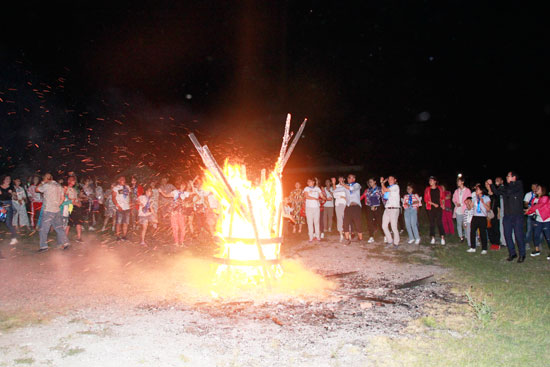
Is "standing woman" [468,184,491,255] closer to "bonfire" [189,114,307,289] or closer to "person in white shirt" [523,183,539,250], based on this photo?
"person in white shirt" [523,183,539,250]

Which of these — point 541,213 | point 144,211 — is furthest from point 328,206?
point 541,213

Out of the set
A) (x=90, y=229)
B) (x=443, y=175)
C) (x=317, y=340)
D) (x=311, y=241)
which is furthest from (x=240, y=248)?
(x=443, y=175)

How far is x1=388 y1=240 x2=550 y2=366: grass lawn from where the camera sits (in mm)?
4152

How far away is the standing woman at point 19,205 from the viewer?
13352 mm

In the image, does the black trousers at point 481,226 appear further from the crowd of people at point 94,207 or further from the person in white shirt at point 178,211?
the person in white shirt at point 178,211

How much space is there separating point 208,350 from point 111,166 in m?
23.7

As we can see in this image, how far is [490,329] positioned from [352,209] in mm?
7401

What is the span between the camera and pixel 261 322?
5332mm

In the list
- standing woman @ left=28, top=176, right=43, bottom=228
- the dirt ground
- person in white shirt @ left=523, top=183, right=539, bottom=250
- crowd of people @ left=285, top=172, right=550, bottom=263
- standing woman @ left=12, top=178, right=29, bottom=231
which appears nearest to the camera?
the dirt ground

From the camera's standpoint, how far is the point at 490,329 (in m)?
4.92

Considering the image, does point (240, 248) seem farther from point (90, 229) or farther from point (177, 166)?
point (177, 166)

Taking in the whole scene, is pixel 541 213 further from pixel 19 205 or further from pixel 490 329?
pixel 19 205

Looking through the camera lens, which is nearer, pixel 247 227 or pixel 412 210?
pixel 247 227

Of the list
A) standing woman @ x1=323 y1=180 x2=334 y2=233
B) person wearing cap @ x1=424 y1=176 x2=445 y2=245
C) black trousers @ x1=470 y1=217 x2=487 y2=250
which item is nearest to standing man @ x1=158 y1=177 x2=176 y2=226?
standing woman @ x1=323 y1=180 x2=334 y2=233
